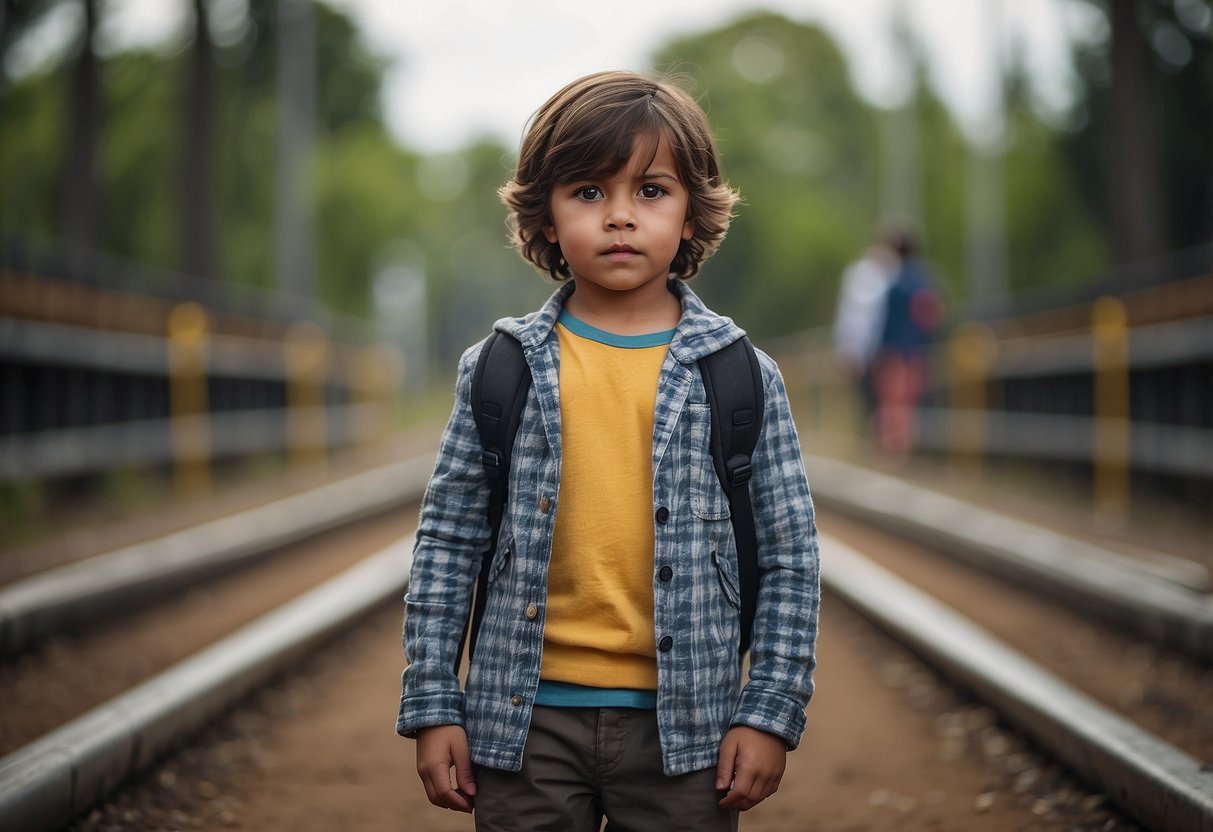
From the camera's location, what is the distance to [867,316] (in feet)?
46.6

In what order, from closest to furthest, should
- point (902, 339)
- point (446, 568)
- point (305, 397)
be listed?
point (446, 568) < point (902, 339) < point (305, 397)

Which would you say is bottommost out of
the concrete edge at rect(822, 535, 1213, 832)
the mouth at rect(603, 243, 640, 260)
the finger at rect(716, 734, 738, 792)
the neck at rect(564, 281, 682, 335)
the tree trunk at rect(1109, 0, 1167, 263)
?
the concrete edge at rect(822, 535, 1213, 832)

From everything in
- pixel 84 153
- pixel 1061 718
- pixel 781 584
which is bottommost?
pixel 1061 718

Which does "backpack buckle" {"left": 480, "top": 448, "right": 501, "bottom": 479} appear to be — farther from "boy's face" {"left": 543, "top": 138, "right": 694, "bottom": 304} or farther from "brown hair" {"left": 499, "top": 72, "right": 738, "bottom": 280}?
"brown hair" {"left": 499, "top": 72, "right": 738, "bottom": 280}

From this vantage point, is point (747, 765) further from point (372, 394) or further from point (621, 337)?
point (372, 394)

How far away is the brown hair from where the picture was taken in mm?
2459

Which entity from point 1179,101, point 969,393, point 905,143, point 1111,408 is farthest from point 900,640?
point 1179,101

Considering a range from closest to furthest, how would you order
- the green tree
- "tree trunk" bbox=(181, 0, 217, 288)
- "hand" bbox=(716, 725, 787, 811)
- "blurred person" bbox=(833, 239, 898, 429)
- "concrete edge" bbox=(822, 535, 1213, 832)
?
"hand" bbox=(716, 725, 787, 811) → "concrete edge" bbox=(822, 535, 1213, 832) → "blurred person" bbox=(833, 239, 898, 429) → "tree trunk" bbox=(181, 0, 217, 288) → the green tree

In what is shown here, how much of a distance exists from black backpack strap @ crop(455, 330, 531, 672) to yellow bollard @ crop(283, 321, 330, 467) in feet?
46.1

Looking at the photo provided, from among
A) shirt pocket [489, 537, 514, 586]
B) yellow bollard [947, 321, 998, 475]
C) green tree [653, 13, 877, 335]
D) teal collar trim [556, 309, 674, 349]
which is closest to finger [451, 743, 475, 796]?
shirt pocket [489, 537, 514, 586]

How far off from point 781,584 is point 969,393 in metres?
12.8

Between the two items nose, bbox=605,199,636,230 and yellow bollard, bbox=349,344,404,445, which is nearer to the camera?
nose, bbox=605,199,636,230

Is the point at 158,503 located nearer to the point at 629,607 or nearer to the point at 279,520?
the point at 279,520

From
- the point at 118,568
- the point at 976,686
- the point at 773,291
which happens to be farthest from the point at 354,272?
the point at 976,686
